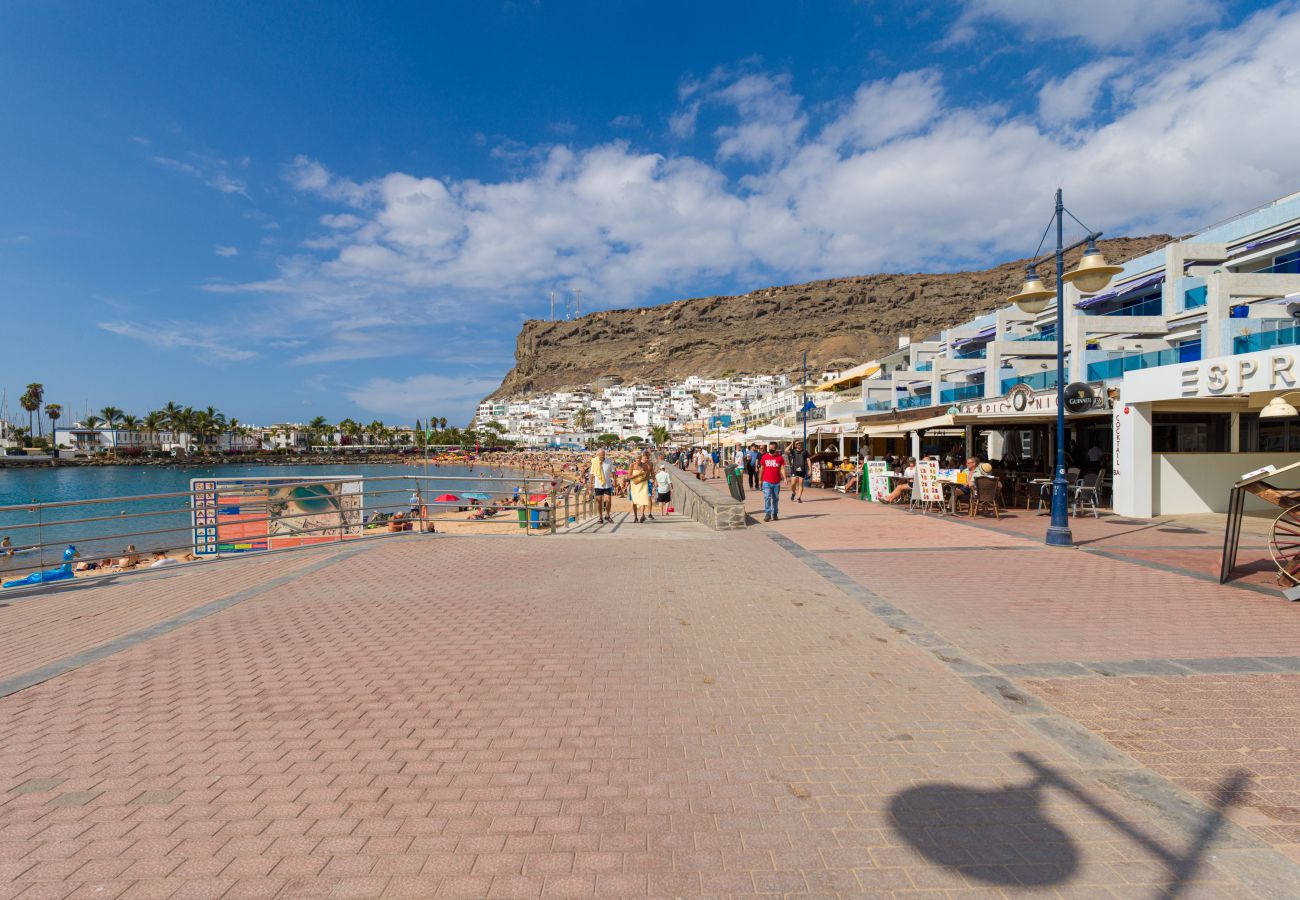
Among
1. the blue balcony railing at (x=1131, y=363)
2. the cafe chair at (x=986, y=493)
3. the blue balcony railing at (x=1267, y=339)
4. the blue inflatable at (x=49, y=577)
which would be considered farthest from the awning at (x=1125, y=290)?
the blue inflatable at (x=49, y=577)

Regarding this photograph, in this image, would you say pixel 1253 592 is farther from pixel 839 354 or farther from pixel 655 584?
pixel 839 354

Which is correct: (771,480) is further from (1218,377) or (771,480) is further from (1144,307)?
(1144,307)

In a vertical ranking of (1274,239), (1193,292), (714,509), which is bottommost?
(714,509)

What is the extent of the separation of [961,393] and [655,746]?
19.6 meters

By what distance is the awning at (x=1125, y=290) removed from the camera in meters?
22.2

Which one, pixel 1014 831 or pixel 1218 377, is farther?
pixel 1218 377

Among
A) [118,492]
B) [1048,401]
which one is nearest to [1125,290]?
[1048,401]

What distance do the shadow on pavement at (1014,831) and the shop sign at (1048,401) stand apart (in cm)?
1326

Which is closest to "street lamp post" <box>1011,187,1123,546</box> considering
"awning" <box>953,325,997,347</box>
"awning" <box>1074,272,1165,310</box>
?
"awning" <box>1074,272,1165,310</box>

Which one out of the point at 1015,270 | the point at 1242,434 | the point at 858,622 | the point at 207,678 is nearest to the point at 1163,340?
the point at 1242,434

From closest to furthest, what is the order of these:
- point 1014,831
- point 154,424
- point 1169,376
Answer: point 1014,831
point 1169,376
point 154,424

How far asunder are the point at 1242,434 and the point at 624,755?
2091 centimetres

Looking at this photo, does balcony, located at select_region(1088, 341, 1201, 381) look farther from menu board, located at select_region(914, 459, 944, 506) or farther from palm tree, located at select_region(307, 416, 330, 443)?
palm tree, located at select_region(307, 416, 330, 443)

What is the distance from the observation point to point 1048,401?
14.4 m
